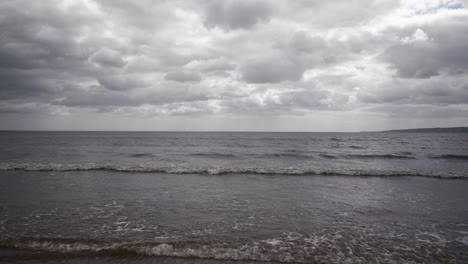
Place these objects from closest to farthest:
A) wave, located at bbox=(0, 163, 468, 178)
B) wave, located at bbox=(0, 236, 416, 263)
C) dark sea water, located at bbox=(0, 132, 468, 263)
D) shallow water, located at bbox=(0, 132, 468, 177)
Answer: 1. wave, located at bbox=(0, 236, 416, 263)
2. dark sea water, located at bbox=(0, 132, 468, 263)
3. wave, located at bbox=(0, 163, 468, 178)
4. shallow water, located at bbox=(0, 132, 468, 177)

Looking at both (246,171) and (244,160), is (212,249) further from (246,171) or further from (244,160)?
(244,160)

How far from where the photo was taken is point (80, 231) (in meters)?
9.16

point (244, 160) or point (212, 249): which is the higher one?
point (212, 249)

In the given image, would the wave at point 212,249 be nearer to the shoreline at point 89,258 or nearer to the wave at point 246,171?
the shoreline at point 89,258

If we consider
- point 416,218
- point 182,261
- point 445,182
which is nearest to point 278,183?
point 416,218

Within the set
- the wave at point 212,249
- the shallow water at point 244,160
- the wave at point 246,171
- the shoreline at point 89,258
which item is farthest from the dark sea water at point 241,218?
the shallow water at point 244,160

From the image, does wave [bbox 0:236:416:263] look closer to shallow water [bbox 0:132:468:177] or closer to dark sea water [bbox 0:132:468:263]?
dark sea water [bbox 0:132:468:263]

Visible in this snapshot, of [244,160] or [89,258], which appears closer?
[89,258]

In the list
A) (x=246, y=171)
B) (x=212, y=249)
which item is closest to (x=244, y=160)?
(x=246, y=171)

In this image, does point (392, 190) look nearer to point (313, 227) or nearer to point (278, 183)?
point (278, 183)

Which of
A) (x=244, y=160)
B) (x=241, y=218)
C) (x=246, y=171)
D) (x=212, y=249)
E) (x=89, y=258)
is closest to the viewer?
(x=89, y=258)

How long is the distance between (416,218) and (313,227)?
515 centimetres

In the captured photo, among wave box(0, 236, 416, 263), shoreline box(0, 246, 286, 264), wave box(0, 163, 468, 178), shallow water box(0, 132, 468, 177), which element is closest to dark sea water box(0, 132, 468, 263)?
wave box(0, 236, 416, 263)

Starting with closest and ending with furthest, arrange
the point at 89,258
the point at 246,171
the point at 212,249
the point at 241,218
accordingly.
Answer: the point at 89,258, the point at 212,249, the point at 241,218, the point at 246,171
